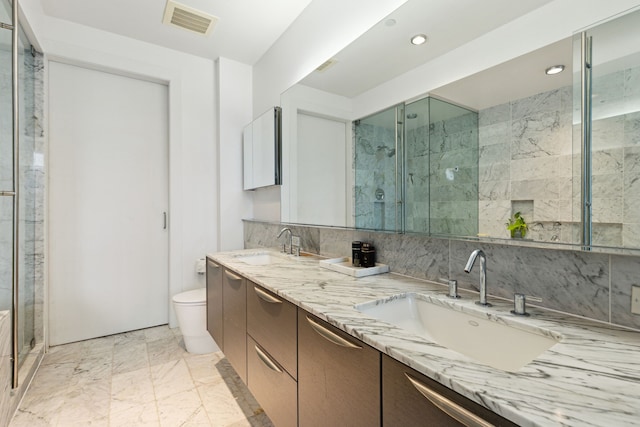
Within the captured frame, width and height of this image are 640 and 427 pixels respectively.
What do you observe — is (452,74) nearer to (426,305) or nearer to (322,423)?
(426,305)

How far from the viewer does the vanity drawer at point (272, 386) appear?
1184mm

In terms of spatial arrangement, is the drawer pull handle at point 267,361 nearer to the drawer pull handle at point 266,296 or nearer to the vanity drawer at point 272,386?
the vanity drawer at point 272,386

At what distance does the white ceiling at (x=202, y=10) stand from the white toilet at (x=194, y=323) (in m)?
2.22

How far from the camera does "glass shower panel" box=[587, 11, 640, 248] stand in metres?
0.81

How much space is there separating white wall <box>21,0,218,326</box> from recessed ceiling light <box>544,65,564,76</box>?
9.07ft

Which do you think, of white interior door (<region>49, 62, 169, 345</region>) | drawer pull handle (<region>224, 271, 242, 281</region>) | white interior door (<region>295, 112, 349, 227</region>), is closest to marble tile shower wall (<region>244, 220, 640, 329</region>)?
white interior door (<region>295, 112, 349, 227</region>)

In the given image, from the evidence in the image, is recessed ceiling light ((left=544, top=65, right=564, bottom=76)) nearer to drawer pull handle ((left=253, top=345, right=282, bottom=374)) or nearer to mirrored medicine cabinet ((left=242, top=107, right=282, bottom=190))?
drawer pull handle ((left=253, top=345, right=282, bottom=374))

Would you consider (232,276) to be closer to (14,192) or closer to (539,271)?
(14,192)

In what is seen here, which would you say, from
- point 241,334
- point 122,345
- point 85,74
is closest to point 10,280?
point 122,345

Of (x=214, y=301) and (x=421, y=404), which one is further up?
(x=421, y=404)

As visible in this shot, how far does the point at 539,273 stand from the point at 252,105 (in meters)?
2.90

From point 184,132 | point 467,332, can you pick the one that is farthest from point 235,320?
point 184,132

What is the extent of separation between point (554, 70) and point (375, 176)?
83cm

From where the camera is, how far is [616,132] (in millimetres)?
842
